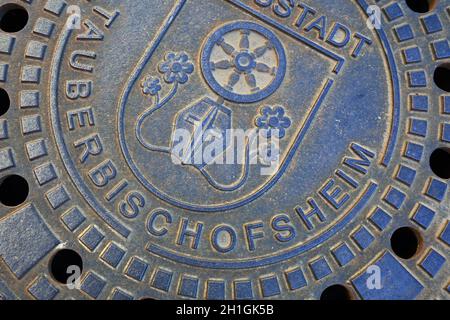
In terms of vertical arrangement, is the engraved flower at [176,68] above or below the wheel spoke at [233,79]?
below

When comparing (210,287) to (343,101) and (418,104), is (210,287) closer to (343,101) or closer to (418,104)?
(343,101)

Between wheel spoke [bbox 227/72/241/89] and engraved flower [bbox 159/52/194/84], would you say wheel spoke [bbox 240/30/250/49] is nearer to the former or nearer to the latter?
wheel spoke [bbox 227/72/241/89]

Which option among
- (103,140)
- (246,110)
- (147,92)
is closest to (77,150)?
(103,140)

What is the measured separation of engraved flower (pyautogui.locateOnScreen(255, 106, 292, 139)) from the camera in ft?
6.71

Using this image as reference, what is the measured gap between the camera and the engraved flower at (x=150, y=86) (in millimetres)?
2023

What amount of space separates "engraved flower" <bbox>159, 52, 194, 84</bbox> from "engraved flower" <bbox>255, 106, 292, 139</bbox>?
0.40m

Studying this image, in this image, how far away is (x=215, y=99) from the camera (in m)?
2.06

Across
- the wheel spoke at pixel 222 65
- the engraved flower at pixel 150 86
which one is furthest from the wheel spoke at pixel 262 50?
the engraved flower at pixel 150 86

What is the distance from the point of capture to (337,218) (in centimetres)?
203

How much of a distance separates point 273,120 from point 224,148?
10.7 inches

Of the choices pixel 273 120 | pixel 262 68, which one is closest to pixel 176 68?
pixel 262 68

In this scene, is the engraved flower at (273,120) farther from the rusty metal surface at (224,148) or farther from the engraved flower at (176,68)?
the engraved flower at (176,68)

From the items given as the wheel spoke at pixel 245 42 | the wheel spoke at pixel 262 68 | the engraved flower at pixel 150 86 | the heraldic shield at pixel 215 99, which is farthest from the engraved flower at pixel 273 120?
the engraved flower at pixel 150 86

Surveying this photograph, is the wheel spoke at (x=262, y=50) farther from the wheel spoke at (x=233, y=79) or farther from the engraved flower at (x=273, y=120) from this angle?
the engraved flower at (x=273, y=120)
